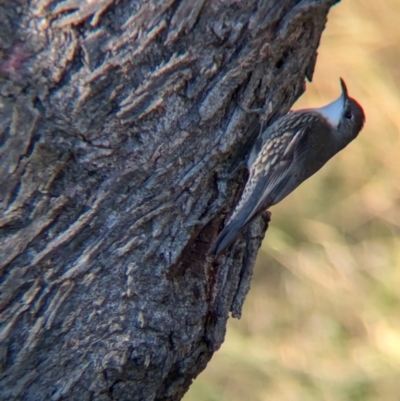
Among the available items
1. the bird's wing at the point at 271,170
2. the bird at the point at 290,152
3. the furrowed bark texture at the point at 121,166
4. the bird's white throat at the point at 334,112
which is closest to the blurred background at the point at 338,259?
the bird's white throat at the point at 334,112

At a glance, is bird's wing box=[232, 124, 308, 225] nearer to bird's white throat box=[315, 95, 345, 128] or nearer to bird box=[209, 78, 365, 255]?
bird box=[209, 78, 365, 255]

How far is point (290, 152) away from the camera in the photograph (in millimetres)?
3693

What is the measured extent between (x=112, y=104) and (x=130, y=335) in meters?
0.84

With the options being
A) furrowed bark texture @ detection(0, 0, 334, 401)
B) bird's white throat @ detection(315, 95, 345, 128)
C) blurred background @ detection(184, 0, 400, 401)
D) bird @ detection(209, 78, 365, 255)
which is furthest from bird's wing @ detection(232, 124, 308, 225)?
blurred background @ detection(184, 0, 400, 401)

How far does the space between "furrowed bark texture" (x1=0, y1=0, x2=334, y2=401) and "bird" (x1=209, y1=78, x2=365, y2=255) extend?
0.77ft

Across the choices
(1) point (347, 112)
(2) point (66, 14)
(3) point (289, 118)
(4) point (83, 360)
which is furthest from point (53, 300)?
(1) point (347, 112)

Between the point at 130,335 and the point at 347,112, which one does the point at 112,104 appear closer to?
the point at 130,335

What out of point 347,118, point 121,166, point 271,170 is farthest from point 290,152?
point 121,166

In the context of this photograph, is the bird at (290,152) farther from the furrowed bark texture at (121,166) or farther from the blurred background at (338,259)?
the blurred background at (338,259)

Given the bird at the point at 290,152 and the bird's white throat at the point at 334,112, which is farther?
the bird's white throat at the point at 334,112

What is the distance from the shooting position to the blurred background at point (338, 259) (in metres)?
5.39

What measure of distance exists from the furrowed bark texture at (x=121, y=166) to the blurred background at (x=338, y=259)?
2.81 meters

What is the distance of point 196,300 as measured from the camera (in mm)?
2744

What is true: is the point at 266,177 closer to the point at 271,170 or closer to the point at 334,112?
the point at 271,170
